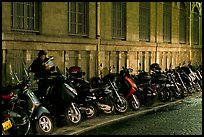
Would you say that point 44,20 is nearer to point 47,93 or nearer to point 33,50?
point 33,50

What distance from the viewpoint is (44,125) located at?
8.20 metres

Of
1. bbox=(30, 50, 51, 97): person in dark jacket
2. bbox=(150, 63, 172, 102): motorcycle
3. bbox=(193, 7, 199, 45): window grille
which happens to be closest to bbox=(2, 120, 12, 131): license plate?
bbox=(30, 50, 51, 97): person in dark jacket

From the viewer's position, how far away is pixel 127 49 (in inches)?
747

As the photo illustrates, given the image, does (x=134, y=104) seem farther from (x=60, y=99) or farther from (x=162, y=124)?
(x=60, y=99)

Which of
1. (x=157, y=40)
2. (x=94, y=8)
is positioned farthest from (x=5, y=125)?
(x=157, y=40)

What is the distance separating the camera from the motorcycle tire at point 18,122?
7750 mm

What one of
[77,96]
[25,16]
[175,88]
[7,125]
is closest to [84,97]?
[77,96]

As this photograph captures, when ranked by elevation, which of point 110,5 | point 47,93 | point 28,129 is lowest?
point 28,129

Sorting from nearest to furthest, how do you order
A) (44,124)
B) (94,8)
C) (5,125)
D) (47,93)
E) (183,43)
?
(5,125), (44,124), (47,93), (94,8), (183,43)

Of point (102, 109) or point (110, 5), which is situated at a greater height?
point (110, 5)

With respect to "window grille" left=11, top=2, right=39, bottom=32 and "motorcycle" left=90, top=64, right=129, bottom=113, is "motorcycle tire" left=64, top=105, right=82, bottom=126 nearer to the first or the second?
"motorcycle" left=90, top=64, right=129, bottom=113

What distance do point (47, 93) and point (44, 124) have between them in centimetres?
123

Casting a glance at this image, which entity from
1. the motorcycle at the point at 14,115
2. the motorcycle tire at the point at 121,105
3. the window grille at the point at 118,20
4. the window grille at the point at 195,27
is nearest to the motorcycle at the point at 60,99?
the motorcycle at the point at 14,115

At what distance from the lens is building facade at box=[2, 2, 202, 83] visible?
12133 mm
